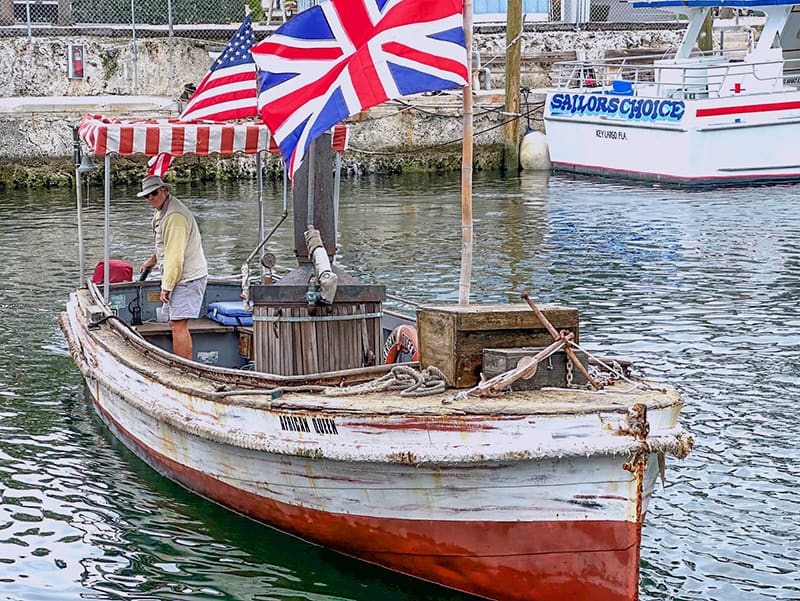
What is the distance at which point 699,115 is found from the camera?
26.8 m

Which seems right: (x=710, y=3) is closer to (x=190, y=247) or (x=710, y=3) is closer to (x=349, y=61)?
(x=190, y=247)

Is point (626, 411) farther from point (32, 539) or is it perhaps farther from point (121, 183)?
point (121, 183)

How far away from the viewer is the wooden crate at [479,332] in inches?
296

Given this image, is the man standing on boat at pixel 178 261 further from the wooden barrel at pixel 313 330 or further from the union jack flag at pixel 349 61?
the union jack flag at pixel 349 61

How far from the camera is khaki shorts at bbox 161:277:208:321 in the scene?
34.0 ft

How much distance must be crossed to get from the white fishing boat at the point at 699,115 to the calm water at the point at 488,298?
94 cm

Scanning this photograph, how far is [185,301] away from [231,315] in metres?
1.03

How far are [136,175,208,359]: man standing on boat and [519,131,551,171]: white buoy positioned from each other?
2116cm

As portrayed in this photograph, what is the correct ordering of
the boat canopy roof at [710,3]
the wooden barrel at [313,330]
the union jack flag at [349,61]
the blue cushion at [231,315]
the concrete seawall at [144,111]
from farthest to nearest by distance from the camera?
the concrete seawall at [144,111], the boat canopy roof at [710,3], the blue cushion at [231,315], the wooden barrel at [313,330], the union jack flag at [349,61]

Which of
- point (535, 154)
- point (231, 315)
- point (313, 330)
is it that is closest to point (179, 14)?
point (535, 154)

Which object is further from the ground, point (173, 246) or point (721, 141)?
point (721, 141)

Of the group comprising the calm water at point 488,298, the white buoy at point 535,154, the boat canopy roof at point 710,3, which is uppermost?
the boat canopy roof at point 710,3

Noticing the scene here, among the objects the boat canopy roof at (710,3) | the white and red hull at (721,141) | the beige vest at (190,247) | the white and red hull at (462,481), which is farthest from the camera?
the boat canopy roof at (710,3)

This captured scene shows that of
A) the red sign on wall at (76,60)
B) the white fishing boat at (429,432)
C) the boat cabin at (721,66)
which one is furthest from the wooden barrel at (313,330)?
the red sign on wall at (76,60)
